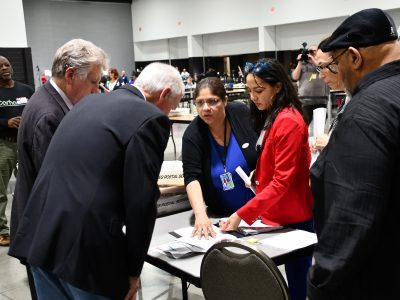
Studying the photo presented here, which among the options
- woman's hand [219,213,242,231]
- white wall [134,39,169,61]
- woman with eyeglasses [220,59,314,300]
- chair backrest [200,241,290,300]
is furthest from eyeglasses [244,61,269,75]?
white wall [134,39,169,61]

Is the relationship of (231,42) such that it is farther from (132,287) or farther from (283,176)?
(132,287)

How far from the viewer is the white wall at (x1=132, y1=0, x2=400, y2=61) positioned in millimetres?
13961

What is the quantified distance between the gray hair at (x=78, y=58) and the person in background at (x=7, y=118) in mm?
2522

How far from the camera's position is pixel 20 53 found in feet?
28.6

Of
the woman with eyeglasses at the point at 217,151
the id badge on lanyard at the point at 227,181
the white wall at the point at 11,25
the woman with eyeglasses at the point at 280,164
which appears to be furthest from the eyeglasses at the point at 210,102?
the white wall at the point at 11,25

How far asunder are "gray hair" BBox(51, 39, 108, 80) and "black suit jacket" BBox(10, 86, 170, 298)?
0.52 metres

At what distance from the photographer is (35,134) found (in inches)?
74.0

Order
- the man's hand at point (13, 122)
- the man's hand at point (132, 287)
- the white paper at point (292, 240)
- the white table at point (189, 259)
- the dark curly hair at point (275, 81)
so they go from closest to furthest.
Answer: the man's hand at point (132, 287), the white table at point (189, 259), the white paper at point (292, 240), the dark curly hair at point (275, 81), the man's hand at point (13, 122)

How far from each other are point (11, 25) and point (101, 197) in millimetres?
8229

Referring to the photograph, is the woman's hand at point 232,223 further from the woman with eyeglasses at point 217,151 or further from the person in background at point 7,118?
the person in background at point 7,118

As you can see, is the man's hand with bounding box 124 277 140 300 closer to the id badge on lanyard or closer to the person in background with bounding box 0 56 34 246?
the id badge on lanyard

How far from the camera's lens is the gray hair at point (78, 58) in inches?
76.2

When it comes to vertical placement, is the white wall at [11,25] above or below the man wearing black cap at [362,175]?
above

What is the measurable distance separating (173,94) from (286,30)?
14.6 m
